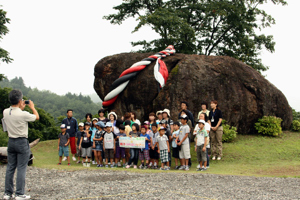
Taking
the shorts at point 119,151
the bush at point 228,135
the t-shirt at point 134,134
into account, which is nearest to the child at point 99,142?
the shorts at point 119,151

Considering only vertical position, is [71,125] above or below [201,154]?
above

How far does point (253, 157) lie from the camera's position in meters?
10.0

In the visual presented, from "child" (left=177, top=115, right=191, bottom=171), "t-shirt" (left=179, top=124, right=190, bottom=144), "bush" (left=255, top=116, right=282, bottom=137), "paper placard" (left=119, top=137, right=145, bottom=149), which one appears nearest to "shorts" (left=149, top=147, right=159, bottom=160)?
"paper placard" (left=119, top=137, right=145, bottom=149)

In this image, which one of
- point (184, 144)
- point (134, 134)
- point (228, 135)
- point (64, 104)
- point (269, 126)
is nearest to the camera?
point (184, 144)

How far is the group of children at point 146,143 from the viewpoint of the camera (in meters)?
8.52

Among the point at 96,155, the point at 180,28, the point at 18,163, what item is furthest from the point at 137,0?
the point at 18,163

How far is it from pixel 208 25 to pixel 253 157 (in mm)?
12066

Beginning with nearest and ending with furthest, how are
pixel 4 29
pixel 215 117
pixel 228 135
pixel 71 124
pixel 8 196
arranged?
pixel 8 196
pixel 215 117
pixel 71 124
pixel 228 135
pixel 4 29

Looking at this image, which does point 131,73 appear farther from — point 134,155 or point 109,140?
point 134,155

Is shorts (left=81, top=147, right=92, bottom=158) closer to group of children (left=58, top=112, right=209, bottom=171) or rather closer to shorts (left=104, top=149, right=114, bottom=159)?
group of children (left=58, top=112, right=209, bottom=171)

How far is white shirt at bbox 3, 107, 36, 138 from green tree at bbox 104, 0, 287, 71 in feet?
40.6

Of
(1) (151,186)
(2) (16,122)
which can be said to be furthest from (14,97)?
(1) (151,186)

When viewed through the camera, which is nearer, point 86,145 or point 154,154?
point 154,154

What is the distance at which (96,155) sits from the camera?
937cm
